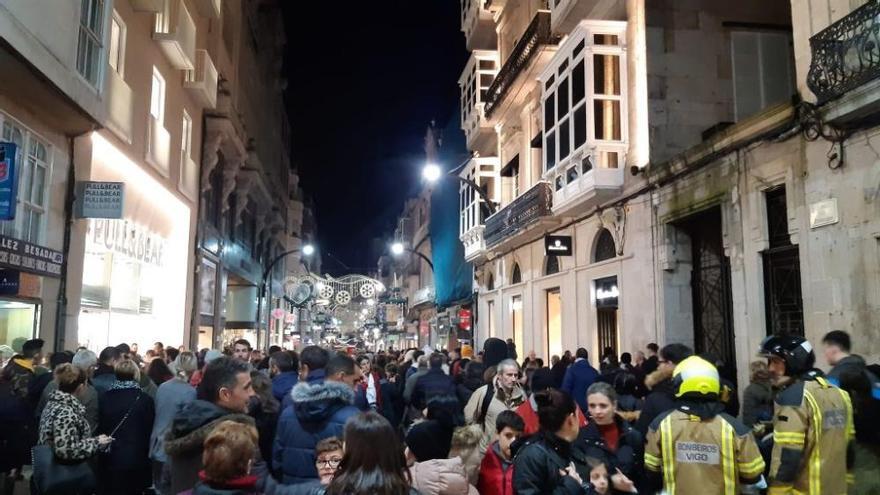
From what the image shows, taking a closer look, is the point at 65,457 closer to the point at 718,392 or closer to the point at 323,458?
the point at 323,458

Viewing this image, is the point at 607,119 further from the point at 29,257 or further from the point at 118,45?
the point at 29,257

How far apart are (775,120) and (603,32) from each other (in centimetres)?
659

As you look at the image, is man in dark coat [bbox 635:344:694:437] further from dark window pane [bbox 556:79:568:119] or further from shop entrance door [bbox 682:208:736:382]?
dark window pane [bbox 556:79:568:119]

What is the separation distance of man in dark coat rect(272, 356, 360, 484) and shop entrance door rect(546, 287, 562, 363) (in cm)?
1784

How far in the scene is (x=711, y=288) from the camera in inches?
539

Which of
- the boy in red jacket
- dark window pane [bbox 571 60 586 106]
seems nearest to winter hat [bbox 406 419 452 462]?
the boy in red jacket

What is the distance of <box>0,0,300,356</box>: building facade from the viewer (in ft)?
34.0

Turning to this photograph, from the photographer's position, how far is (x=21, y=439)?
7.25m

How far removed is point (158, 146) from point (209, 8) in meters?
6.74

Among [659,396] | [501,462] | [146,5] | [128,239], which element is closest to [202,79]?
[146,5]

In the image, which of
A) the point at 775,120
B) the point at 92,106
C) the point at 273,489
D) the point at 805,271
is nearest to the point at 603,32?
the point at 775,120

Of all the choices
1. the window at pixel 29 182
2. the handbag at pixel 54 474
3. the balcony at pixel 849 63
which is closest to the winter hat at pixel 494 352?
the balcony at pixel 849 63

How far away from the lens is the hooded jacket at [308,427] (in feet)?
14.5

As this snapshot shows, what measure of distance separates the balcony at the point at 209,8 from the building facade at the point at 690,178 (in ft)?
32.4
